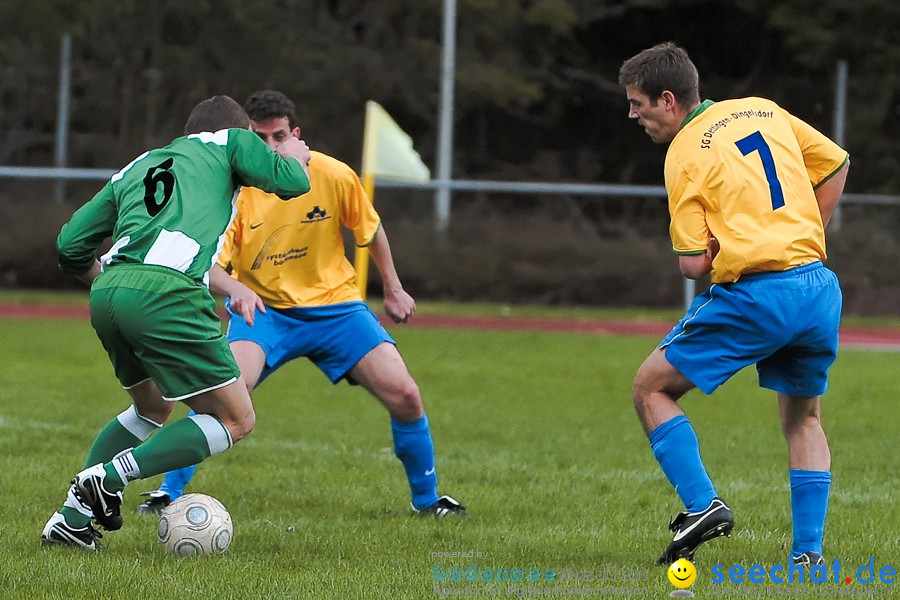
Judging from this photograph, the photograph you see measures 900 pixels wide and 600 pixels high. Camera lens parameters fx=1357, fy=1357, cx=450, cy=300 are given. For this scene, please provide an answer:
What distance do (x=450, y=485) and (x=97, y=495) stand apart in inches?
93.8

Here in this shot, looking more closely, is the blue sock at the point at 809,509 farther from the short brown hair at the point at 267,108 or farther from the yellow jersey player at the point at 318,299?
the short brown hair at the point at 267,108

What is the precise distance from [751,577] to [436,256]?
17.0 m

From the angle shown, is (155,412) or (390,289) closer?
(155,412)

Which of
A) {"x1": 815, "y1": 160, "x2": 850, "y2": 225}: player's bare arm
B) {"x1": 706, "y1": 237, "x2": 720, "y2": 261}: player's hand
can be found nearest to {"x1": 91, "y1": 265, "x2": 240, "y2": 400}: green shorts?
{"x1": 706, "y1": 237, "x2": 720, "y2": 261}: player's hand

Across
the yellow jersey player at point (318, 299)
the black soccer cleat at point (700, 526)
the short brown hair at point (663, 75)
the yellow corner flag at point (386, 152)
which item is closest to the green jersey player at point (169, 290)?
the yellow jersey player at point (318, 299)

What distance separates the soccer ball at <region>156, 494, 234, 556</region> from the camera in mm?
4914

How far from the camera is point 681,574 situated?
434 centimetres

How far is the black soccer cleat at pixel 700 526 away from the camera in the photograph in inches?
178

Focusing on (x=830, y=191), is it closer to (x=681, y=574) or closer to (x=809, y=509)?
(x=809, y=509)

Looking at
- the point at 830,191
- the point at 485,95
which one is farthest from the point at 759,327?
the point at 485,95

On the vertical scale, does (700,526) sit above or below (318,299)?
below

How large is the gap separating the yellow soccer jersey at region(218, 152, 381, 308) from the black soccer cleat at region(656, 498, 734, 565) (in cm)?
219

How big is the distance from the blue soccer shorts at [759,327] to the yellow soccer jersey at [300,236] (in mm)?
1950

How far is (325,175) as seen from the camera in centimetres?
621
